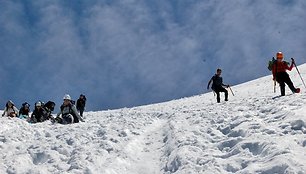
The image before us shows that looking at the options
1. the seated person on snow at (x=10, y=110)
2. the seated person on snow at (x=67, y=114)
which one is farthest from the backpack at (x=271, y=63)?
the seated person on snow at (x=10, y=110)

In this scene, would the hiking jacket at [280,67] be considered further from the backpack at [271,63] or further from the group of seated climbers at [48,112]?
the group of seated climbers at [48,112]

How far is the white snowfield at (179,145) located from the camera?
456 inches

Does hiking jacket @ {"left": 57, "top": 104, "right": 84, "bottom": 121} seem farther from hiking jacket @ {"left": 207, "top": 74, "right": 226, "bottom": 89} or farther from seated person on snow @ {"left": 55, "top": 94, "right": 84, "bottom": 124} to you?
hiking jacket @ {"left": 207, "top": 74, "right": 226, "bottom": 89}

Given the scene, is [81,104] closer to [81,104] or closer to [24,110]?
[81,104]

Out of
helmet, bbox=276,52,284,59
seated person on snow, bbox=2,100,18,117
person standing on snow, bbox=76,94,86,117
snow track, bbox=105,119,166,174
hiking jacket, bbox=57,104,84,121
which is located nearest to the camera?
snow track, bbox=105,119,166,174

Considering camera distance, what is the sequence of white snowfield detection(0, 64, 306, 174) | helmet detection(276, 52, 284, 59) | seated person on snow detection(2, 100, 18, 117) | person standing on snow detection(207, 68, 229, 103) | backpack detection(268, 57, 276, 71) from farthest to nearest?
seated person on snow detection(2, 100, 18, 117) < person standing on snow detection(207, 68, 229, 103) < backpack detection(268, 57, 276, 71) < helmet detection(276, 52, 284, 59) < white snowfield detection(0, 64, 306, 174)

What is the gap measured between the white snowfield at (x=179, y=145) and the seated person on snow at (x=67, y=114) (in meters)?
3.22

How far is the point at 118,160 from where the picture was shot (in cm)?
1344

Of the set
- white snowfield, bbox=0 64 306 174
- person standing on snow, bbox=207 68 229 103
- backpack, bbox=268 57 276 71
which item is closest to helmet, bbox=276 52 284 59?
backpack, bbox=268 57 276 71

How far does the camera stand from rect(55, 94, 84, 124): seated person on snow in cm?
2170

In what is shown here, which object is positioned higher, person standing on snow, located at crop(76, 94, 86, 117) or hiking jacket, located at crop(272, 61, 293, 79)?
person standing on snow, located at crop(76, 94, 86, 117)

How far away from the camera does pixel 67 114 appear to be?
72.1 feet

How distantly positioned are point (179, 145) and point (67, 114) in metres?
9.21

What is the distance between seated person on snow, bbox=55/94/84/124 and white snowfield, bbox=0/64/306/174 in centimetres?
322
